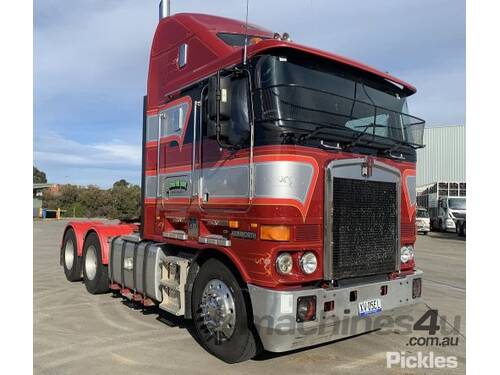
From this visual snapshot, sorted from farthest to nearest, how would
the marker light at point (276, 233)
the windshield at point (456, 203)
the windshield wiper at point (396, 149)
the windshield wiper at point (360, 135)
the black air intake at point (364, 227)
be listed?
the windshield at point (456, 203) < the windshield wiper at point (396, 149) < the windshield wiper at point (360, 135) < the black air intake at point (364, 227) < the marker light at point (276, 233)

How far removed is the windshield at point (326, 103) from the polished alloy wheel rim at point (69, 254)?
6.48 m

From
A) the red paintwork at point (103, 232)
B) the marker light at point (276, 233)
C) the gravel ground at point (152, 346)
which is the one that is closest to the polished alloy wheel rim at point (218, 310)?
the gravel ground at point (152, 346)

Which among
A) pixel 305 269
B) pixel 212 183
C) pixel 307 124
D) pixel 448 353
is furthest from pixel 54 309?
pixel 448 353

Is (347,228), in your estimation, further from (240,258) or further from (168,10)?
(168,10)

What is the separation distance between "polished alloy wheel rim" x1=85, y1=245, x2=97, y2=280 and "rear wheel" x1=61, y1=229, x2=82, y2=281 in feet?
1.50

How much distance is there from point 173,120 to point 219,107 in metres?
1.61

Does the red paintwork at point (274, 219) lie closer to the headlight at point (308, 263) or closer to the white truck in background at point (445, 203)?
the headlight at point (308, 263)

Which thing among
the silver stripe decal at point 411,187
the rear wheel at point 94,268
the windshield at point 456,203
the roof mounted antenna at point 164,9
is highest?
the roof mounted antenna at point 164,9

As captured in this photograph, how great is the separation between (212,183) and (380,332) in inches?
118

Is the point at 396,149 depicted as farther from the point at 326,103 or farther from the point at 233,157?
the point at 233,157

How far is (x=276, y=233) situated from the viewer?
14.0 feet

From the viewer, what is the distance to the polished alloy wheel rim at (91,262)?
844cm

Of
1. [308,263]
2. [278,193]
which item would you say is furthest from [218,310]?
[278,193]

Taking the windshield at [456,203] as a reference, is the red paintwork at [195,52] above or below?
above
